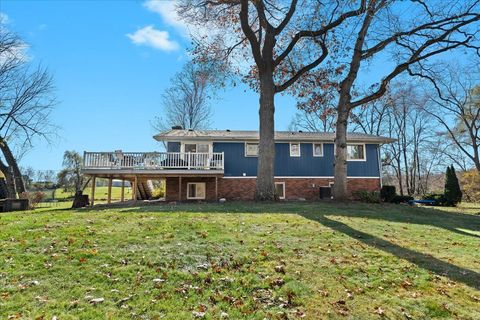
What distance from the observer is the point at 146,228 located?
6.96 m

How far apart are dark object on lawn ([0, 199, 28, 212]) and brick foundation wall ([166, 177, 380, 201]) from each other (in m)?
7.32

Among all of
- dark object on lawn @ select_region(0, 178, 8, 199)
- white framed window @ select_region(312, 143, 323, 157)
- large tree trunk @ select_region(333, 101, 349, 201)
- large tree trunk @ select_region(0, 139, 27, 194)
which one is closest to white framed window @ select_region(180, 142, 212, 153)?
white framed window @ select_region(312, 143, 323, 157)

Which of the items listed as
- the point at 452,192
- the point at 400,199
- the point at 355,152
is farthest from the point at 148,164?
the point at 452,192

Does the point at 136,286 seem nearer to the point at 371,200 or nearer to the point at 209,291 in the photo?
the point at 209,291

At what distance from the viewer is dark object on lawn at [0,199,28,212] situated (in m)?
15.4

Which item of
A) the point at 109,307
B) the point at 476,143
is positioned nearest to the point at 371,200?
the point at 109,307

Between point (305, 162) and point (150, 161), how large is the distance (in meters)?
9.49

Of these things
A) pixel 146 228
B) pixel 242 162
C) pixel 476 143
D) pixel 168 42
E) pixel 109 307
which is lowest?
pixel 109 307

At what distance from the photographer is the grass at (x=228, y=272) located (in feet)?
12.4

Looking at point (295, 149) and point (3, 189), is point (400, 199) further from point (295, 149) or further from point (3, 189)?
point (3, 189)

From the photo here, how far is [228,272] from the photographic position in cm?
470

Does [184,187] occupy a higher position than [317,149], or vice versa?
[317,149]

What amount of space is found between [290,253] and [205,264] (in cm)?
160

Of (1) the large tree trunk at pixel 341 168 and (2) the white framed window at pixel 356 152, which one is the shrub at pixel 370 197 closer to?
(1) the large tree trunk at pixel 341 168
